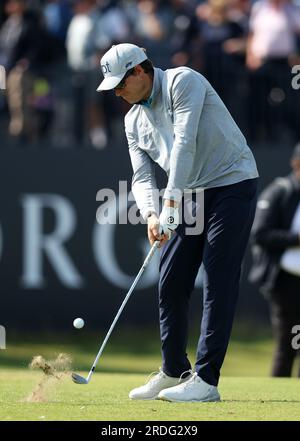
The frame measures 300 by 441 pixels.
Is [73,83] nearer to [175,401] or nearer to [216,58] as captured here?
[216,58]

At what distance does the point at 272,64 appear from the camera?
624 inches

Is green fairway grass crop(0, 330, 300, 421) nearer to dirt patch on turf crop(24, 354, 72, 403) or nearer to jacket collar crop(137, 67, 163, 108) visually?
dirt patch on turf crop(24, 354, 72, 403)

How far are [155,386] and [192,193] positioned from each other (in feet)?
4.28

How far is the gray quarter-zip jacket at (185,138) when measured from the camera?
735cm

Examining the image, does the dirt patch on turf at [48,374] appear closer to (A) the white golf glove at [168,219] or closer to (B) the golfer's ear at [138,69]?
(A) the white golf glove at [168,219]

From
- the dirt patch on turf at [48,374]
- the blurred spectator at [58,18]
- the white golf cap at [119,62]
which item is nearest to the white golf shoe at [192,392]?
the dirt patch on turf at [48,374]

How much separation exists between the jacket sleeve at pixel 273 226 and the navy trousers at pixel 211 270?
12.2ft

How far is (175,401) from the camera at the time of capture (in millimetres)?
7508

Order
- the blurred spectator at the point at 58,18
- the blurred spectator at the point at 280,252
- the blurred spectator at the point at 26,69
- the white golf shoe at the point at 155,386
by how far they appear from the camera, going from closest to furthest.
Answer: the white golf shoe at the point at 155,386, the blurred spectator at the point at 280,252, the blurred spectator at the point at 26,69, the blurred spectator at the point at 58,18

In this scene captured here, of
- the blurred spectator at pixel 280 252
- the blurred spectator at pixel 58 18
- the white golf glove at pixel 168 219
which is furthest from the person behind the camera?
the blurred spectator at pixel 58 18

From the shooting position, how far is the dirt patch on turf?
7.63 metres

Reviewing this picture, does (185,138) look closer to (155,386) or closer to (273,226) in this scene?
(155,386)
